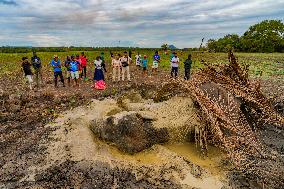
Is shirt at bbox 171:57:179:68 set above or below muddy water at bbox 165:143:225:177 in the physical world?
above

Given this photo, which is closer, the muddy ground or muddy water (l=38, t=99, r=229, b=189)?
the muddy ground

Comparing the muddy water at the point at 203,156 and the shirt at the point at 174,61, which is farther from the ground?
the shirt at the point at 174,61

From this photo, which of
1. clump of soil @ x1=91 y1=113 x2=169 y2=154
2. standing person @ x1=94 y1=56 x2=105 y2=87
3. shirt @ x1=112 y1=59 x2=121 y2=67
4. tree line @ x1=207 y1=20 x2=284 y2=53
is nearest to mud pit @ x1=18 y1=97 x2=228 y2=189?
clump of soil @ x1=91 y1=113 x2=169 y2=154

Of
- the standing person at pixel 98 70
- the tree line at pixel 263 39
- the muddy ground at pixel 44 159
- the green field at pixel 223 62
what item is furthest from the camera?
the tree line at pixel 263 39

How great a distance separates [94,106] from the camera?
11570mm

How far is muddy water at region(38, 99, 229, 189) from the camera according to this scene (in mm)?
7176

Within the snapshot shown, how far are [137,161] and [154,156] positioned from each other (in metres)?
0.43

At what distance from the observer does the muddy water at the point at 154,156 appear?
7.18m

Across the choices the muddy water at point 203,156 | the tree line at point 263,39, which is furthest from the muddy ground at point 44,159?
the tree line at point 263,39

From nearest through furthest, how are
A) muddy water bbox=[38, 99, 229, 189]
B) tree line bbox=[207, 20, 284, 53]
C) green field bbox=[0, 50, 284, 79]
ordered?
muddy water bbox=[38, 99, 229, 189] < green field bbox=[0, 50, 284, 79] < tree line bbox=[207, 20, 284, 53]

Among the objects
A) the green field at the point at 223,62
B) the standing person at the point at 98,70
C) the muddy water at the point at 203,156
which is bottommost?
the muddy water at the point at 203,156

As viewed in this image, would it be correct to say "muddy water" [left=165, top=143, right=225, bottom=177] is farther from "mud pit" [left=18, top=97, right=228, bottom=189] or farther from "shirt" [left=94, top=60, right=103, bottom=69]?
"shirt" [left=94, top=60, right=103, bottom=69]

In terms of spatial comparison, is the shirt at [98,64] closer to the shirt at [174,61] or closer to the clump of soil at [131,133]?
the shirt at [174,61]

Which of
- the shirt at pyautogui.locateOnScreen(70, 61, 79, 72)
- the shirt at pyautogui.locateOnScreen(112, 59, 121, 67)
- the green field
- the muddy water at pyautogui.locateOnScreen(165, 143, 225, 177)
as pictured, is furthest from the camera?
the green field
